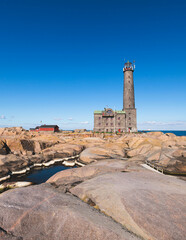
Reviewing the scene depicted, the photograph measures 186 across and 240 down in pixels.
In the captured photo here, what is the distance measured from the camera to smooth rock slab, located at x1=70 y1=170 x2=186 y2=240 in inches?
210

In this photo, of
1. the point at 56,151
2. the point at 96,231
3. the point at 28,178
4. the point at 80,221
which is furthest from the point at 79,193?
the point at 56,151

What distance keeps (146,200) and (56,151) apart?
25.9 metres

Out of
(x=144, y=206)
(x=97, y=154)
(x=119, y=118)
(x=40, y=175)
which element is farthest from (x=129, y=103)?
(x=144, y=206)

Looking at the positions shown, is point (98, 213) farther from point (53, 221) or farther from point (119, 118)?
point (119, 118)

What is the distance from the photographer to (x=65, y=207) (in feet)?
20.4

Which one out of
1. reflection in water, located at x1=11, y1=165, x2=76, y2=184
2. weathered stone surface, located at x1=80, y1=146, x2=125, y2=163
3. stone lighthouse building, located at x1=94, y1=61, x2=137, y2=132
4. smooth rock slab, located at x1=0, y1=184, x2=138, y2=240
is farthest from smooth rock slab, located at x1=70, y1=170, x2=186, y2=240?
stone lighthouse building, located at x1=94, y1=61, x2=137, y2=132

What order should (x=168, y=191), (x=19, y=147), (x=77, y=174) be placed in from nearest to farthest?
(x=168, y=191) → (x=77, y=174) → (x=19, y=147)

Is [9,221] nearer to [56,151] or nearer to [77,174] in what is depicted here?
[77,174]

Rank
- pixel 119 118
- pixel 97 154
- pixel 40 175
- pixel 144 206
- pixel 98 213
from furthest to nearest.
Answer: pixel 119 118 < pixel 97 154 < pixel 40 175 < pixel 144 206 < pixel 98 213

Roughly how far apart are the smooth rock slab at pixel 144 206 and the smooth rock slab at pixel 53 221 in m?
0.58

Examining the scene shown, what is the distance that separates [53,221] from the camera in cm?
556

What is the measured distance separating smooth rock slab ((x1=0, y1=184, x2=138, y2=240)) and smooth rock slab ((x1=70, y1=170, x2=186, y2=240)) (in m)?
0.58

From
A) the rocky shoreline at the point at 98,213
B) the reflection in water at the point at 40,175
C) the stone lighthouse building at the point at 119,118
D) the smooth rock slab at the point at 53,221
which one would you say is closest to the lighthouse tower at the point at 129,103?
the stone lighthouse building at the point at 119,118

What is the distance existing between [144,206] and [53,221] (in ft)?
13.4
